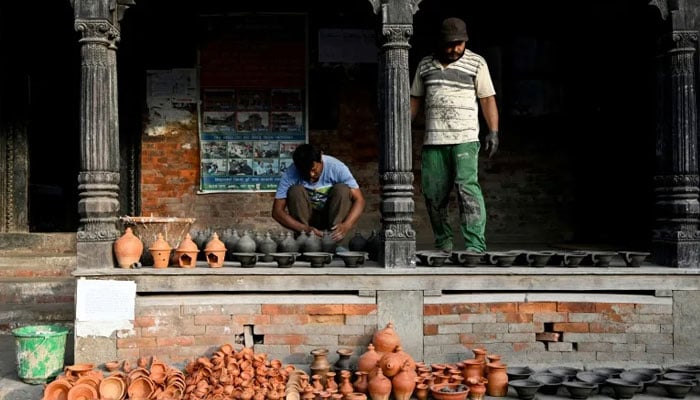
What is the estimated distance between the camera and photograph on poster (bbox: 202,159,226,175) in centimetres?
882

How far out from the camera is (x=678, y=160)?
19.7 feet

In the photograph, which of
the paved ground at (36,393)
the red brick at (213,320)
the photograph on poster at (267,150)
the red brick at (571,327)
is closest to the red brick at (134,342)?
the red brick at (213,320)

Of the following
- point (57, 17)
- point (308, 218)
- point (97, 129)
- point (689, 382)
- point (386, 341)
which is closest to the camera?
point (689, 382)

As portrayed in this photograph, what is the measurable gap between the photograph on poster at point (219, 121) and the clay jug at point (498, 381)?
4945 millimetres

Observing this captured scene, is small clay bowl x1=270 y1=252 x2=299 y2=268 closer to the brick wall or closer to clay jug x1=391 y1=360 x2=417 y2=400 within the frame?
the brick wall

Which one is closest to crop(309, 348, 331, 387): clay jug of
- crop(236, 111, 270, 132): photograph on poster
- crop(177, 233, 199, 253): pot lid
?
crop(177, 233, 199, 253): pot lid

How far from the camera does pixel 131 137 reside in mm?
8797

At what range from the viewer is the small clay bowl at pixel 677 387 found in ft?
16.4

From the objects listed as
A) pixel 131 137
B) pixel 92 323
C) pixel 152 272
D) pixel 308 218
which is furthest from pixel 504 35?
pixel 92 323

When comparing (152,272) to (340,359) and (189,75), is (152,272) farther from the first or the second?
(189,75)

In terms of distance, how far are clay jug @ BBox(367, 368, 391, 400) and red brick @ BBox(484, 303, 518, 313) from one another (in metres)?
1.19

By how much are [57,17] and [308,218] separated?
4.23 meters

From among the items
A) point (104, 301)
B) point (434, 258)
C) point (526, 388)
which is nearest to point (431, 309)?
point (434, 258)

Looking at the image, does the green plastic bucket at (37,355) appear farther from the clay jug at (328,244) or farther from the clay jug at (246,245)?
the clay jug at (328,244)
